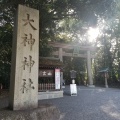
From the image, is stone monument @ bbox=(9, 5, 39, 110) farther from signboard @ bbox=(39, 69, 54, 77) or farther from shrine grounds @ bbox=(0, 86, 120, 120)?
signboard @ bbox=(39, 69, 54, 77)

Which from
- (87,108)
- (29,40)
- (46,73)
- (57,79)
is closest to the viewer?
(29,40)

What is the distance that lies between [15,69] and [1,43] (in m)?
8.33

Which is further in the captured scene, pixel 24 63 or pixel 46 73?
pixel 46 73

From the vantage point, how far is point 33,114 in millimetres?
3881

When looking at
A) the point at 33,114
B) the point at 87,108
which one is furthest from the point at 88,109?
the point at 33,114

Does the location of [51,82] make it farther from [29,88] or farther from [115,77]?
[115,77]

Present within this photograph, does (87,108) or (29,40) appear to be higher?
(29,40)

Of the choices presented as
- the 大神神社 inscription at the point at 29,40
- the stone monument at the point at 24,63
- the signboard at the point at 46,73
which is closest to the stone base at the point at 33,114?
the stone monument at the point at 24,63

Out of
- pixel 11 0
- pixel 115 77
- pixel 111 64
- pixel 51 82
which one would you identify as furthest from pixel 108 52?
pixel 11 0

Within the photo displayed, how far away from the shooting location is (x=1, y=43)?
1163cm

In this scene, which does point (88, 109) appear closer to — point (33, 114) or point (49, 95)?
point (33, 114)

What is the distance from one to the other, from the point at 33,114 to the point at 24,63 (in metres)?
1.34

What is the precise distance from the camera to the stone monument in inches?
160

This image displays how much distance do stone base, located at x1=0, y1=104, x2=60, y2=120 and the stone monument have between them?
259 mm
